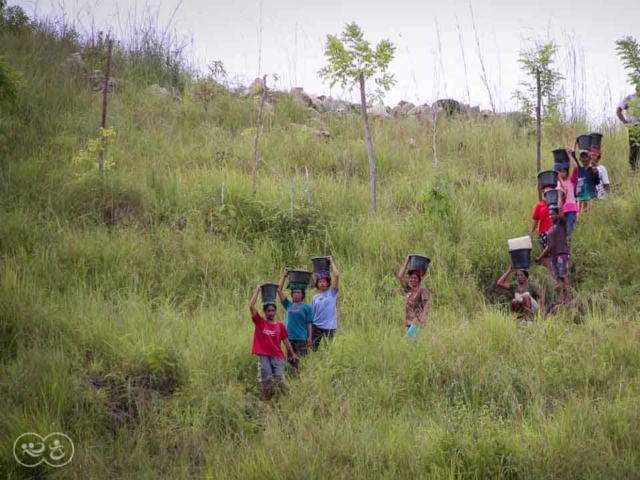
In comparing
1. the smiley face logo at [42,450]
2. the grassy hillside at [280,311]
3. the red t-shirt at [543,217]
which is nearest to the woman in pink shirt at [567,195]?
the red t-shirt at [543,217]

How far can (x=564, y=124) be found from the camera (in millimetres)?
16125

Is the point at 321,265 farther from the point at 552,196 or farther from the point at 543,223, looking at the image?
the point at 543,223

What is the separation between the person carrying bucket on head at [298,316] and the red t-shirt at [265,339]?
0.53 metres

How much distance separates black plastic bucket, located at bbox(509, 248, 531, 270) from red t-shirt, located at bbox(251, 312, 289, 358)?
330 cm

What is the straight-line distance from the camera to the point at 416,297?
9.05m

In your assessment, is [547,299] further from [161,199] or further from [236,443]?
[161,199]

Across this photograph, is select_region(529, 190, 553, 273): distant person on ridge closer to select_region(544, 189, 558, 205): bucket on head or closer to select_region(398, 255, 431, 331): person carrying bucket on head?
select_region(544, 189, 558, 205): bucket on head

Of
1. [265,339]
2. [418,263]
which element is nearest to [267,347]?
[265,339]

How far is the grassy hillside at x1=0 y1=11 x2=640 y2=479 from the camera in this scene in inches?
276

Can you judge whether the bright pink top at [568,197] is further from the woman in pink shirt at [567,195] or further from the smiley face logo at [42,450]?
the smiley face logo at [42,450]

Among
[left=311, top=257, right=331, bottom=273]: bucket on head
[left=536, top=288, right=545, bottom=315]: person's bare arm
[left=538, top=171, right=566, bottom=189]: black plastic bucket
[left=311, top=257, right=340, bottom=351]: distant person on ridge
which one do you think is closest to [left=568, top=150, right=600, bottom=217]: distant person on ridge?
[left=538, top=171, right=566, bottom=189]: black plastic bucket

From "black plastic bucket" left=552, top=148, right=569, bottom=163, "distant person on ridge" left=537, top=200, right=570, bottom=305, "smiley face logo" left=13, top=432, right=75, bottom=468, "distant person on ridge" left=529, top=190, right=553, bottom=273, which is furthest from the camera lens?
"black plastic bucket" left=552, top=148, right=569, bottom=163

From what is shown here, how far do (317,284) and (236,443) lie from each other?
2.30m

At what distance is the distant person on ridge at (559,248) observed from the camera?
997 cm
